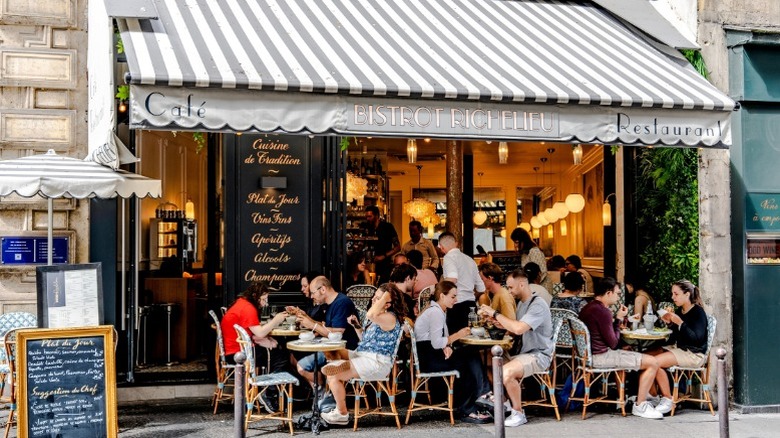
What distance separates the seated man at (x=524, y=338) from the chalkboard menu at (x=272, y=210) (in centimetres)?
297

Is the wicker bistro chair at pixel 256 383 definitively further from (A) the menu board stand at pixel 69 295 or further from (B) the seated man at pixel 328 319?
(A) the menu board stand at pixel 69 295

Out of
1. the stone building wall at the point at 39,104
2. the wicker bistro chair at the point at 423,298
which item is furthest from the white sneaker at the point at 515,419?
the stone building wall at the point at 39,104

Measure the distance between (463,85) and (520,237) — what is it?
591 cm

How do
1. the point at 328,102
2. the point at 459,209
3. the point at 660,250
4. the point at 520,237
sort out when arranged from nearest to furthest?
the point at 328,102 → the point at 660,250 → the point at 520,237 → the point at 459,209

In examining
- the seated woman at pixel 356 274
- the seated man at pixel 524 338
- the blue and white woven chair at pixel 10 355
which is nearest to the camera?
the blue and white woven chair at pixel 10 355

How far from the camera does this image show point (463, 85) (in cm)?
742

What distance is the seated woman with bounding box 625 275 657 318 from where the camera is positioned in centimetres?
967

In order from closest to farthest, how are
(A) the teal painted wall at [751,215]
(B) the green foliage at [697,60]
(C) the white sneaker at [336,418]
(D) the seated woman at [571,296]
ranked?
1. (C) the white sneaker at [336,418]
2. (A) the teal painted wall at [751,215]
3. (B) the green foliage at [697,60]
4. (D) the seated woman at [571,296]

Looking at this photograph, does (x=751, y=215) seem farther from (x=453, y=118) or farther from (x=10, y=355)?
(x=10, y=355)

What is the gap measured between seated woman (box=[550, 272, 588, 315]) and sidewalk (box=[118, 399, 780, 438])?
1.39 metres

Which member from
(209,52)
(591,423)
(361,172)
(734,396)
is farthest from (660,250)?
(361,172)

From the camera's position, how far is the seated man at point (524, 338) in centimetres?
804

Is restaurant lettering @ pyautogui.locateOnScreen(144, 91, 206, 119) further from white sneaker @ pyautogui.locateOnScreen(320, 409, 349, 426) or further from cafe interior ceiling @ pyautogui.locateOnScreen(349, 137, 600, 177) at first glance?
cafe interior ceiling @ pyautogui.locateOnScreen(349, 137, 600, 177)

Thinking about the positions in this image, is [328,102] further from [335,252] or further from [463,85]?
[335,252]
